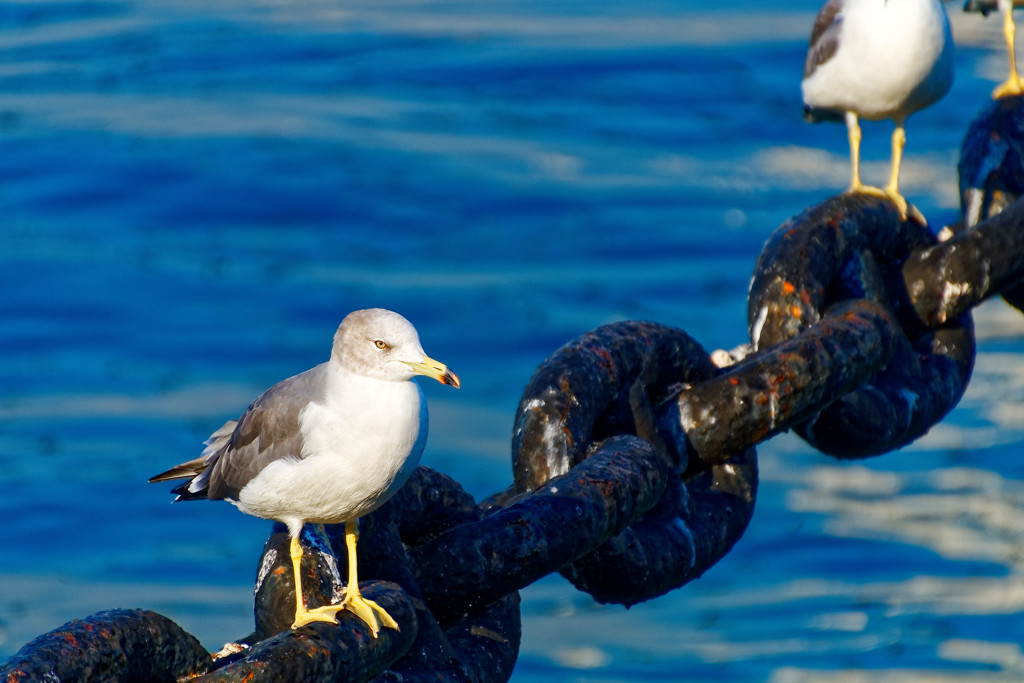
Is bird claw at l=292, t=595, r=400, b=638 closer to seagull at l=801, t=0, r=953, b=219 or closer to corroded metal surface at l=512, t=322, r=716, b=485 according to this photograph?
corroded metal surface at l=512, t=322, r=716, b=485

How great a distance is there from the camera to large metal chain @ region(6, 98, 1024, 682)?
7.25 ft

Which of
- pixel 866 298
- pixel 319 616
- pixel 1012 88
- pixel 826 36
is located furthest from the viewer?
pixel 826 36

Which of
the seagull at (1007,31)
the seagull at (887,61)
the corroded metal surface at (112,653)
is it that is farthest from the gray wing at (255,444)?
the seagull at (887,61)

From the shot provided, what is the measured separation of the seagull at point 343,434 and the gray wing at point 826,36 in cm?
328

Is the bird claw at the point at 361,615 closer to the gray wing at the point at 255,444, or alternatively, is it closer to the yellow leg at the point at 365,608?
the yellow leg at the point at 365,608

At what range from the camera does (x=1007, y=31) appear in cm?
530

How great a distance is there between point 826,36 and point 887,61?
0.53m

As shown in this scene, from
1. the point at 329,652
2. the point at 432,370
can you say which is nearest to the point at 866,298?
the point at 432,370

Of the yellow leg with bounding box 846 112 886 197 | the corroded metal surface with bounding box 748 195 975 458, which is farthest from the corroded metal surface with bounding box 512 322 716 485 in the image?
the yellow leg with bounding box 846 112 886 197

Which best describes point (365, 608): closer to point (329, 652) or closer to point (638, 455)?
point (329, 652)

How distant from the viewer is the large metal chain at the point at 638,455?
2.21 meters

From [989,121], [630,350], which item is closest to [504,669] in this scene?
[630,350]

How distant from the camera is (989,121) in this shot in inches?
167

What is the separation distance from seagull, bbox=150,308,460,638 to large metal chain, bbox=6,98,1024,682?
0.07 metres
